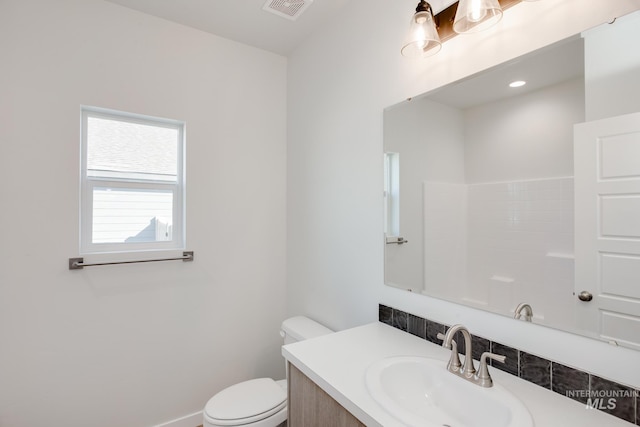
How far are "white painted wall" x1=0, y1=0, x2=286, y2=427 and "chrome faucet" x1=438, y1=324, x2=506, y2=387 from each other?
1.55 m

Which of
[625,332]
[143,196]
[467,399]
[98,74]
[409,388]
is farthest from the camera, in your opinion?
[143,196]

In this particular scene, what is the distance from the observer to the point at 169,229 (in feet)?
6.80

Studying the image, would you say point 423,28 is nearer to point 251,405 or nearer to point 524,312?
point 524,312

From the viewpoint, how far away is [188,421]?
2020mm

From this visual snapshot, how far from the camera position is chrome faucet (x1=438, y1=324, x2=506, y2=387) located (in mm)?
974

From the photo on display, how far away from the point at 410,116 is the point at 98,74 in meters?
1.72

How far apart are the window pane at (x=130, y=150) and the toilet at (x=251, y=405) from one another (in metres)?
1.34

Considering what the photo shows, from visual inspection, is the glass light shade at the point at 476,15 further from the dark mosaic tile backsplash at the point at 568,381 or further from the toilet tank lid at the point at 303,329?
the toilet tank lid at the point at 303,329

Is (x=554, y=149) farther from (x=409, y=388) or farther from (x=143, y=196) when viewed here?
(x=143, y=196)

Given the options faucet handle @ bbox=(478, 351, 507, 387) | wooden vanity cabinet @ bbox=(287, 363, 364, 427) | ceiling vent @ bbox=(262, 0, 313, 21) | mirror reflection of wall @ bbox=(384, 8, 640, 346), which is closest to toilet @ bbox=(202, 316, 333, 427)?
wooden vanity cabinet @ bbox=(287, 363, 364, 427)

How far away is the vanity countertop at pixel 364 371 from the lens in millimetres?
822

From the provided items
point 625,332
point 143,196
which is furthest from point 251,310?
point 625,332

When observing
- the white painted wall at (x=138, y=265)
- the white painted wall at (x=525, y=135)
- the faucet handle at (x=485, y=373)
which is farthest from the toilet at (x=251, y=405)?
the white painted wall at (x=525, y=135)

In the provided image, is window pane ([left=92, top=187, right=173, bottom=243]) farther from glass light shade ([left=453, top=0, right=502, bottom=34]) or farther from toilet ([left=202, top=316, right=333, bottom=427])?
glass light shade ([left=453, top=0, right=502, bottom=34])
